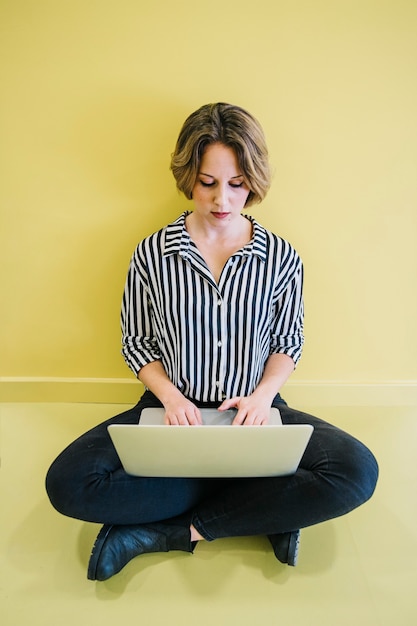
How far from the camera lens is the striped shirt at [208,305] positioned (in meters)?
1.21

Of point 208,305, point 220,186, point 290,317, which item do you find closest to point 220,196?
point 220,186

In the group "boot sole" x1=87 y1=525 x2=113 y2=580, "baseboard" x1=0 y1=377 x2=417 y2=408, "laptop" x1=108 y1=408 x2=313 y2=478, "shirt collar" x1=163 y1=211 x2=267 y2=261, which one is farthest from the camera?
"baseboard" x1=0 y1=377 x2=417 y2=408

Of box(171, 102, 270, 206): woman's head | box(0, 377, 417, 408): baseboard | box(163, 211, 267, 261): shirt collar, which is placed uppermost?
box(171, 102, 270, 206): woman's head

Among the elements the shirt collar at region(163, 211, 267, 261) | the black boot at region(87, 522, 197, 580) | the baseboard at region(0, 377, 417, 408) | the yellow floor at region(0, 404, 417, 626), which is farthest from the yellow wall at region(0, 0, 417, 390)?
the black boot at region(87, 522, 197, 580)

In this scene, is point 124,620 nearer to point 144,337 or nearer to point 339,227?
point 144,337

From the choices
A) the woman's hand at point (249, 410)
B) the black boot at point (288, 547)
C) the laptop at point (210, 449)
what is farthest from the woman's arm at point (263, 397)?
the black boot at point (288, 547)

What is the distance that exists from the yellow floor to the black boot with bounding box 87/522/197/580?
0.03 m

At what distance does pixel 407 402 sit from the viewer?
1664mm

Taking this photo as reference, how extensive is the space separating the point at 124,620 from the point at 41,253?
3.43 ft

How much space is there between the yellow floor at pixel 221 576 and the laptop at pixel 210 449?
0.75 feet

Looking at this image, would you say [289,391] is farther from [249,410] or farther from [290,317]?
[249,410]

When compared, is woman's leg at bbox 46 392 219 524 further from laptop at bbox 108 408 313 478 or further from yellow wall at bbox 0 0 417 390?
yellow wall at bbox 0 0 417 390

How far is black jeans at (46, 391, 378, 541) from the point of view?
1041 mm

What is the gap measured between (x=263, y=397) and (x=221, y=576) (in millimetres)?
407
